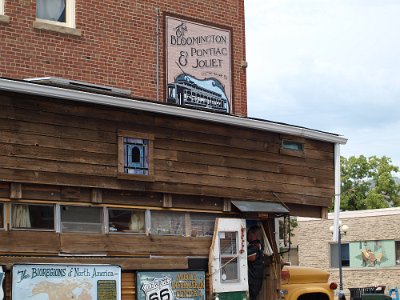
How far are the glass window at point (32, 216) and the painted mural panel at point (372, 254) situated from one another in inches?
1355

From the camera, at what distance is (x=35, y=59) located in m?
16.0

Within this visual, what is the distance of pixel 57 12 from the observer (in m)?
16.7

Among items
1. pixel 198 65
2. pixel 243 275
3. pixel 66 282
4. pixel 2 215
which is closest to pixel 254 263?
pixel 243 275

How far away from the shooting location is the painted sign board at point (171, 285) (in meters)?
12.0

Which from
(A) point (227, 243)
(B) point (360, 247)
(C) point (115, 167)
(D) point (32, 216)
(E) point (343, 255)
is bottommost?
(E) point (343, 255)

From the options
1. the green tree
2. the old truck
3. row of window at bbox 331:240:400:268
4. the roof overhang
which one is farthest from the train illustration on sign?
the green tree

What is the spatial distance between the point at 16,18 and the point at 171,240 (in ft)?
19.4

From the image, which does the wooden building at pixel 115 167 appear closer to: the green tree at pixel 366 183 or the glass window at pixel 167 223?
the glass window at pixel 167 223

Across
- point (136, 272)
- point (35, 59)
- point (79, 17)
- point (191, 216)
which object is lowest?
point (136, 272)

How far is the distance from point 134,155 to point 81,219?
128 centimetres

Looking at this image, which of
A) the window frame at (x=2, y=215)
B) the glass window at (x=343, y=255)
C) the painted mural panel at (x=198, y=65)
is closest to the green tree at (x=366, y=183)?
the glass window at (x=343, y=255)

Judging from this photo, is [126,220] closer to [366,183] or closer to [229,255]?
[229,255]

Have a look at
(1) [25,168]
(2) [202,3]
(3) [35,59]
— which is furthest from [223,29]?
(1) [25,168]

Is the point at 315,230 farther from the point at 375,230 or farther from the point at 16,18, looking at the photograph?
the point at 16,18
